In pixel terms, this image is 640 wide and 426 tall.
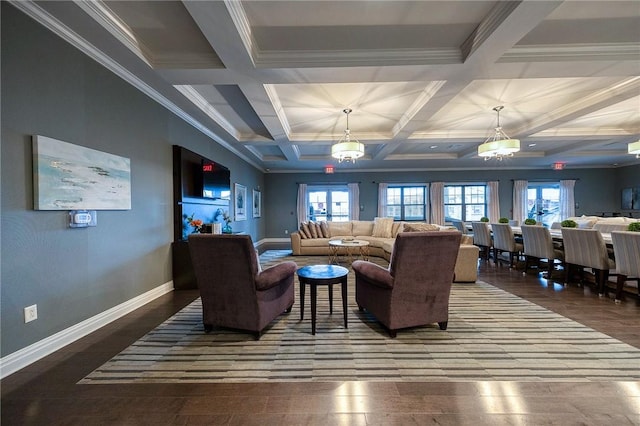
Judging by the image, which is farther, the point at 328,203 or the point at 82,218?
A: the point at 328,203

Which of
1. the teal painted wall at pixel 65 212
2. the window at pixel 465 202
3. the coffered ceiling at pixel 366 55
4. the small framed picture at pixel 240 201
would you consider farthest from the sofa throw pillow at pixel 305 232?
the window at pixel 465 202

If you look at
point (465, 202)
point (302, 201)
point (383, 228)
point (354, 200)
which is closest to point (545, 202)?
point (465, 202)

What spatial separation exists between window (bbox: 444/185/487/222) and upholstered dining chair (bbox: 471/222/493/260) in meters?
2.94

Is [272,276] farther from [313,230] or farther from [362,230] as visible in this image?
[362,230]

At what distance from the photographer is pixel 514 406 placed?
64.7 inches

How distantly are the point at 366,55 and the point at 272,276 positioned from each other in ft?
7.95

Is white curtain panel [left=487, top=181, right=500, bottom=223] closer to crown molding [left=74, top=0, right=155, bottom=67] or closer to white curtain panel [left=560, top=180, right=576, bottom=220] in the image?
white curtain panel [left=560, top=180, right=576, bottom=220]

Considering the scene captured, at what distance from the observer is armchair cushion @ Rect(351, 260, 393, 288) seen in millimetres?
2436

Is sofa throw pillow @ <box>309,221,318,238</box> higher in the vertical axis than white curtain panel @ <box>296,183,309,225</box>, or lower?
lower

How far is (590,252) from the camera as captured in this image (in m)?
3.77

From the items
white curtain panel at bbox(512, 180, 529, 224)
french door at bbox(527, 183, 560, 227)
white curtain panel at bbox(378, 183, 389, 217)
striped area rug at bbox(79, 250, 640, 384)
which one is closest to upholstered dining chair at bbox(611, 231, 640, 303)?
striped area rug at bbox(79, 250, 640, 384)

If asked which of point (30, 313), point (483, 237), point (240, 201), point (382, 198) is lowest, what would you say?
point (30, 313)

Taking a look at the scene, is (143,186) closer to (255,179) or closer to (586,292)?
(255,179)

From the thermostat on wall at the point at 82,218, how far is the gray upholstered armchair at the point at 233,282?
1076 mm
